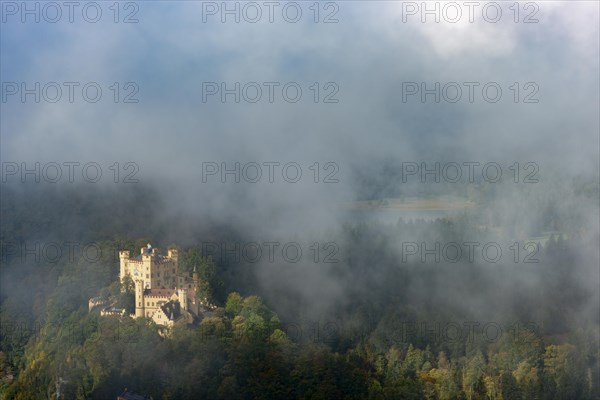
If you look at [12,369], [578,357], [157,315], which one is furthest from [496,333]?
[12,369]

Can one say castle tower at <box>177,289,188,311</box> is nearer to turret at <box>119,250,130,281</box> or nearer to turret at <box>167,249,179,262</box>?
turret at <box>167,249,179,262</box>

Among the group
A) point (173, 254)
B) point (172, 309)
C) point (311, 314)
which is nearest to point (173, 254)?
point (173, 254)

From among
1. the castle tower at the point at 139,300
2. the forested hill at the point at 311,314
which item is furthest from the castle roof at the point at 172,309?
the castle tower at the point at 139,300

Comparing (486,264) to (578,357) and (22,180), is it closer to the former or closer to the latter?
(578,357)

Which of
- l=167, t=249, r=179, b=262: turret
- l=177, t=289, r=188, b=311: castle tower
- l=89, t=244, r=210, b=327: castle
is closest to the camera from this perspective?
l=89, t=244, r=210, b=327: castle

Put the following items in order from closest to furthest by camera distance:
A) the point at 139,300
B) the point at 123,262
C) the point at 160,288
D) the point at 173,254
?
the point at 139,300 → the point at 160,288 → the point at 123,262 → the point at 173,254

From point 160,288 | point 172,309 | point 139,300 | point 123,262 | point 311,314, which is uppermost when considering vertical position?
point 123,262

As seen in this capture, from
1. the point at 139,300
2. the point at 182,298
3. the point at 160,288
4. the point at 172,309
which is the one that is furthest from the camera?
the point at 160,288

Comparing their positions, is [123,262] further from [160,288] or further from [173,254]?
[160,288]

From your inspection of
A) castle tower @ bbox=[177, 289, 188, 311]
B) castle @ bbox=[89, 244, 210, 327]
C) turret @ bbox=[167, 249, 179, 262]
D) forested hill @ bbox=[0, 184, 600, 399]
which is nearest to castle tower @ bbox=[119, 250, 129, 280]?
castle @ bbox=[89, 244, 210, 327]
